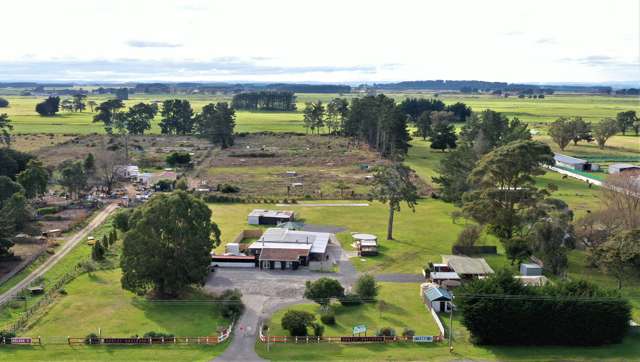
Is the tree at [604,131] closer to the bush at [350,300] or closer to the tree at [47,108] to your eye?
the bush at [350,300]

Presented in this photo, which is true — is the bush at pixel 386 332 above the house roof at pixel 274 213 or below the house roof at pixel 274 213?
below

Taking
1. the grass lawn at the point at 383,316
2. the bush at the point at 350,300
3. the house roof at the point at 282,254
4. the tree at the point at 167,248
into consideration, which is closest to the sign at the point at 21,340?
the tree at the point at 167,248

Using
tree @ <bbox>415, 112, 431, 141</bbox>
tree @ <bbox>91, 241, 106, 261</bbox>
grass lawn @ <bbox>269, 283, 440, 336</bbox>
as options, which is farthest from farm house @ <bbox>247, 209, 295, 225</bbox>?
tree @ <bbox>415, 112, 431, 141</bbox>

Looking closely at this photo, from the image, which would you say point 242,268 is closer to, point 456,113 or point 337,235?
point 337,235

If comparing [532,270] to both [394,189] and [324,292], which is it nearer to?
[394,189]

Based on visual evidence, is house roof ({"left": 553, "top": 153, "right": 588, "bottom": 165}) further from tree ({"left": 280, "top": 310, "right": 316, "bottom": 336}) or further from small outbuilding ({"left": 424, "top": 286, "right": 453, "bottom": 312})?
tree ({"left": 280, "top": 310, "right": 316, "bottom": 336})

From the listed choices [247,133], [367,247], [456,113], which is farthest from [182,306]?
[456,113]

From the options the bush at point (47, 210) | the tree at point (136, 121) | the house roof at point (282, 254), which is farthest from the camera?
the tree at point (136, 121)

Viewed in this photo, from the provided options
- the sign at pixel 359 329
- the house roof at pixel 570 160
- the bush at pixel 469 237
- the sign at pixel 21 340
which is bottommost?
the sign at pixel 21 340
